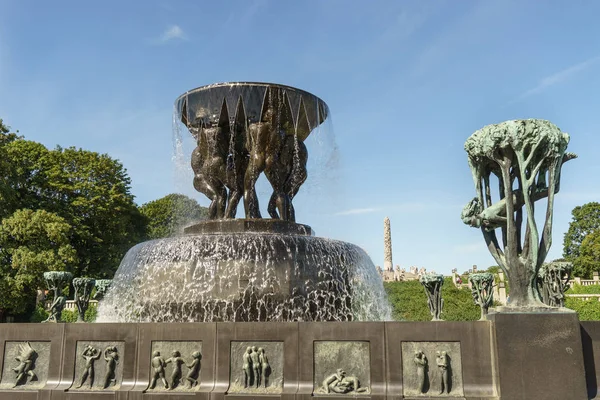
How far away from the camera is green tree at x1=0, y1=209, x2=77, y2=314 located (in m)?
32.0

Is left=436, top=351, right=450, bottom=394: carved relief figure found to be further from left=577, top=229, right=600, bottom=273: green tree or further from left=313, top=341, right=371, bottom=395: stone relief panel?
left=577, top=229, right=600, bottom=273: green tree

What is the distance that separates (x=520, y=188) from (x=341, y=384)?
381 cm

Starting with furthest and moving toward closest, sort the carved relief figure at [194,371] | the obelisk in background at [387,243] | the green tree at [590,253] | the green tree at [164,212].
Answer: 1. the obelisk in background at [387,243]
2. the green tree at [590,253]
3. the green tree at [164,212]
4. the carved relief figure at [194,371]

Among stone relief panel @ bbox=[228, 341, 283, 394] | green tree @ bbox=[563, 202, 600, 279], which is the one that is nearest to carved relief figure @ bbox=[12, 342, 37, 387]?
stone relief panel @ bbox=[228, 341, 283, 394]

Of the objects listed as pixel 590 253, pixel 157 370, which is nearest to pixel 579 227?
pixel 590 253

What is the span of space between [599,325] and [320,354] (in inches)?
151

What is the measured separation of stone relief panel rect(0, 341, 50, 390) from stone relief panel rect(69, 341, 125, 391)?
594mm

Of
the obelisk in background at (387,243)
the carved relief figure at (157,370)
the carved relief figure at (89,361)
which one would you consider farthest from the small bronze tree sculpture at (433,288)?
the obelisk in background at (387,243)

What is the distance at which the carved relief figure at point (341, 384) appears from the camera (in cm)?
778

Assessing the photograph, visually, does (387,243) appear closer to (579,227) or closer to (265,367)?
(579,227)

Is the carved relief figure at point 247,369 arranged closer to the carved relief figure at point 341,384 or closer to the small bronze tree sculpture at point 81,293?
the carved relief figure at point 341,384

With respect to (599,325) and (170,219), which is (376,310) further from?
(170,219)

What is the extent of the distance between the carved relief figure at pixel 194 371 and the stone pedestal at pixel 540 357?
13.8 feet

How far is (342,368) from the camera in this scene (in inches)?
312
